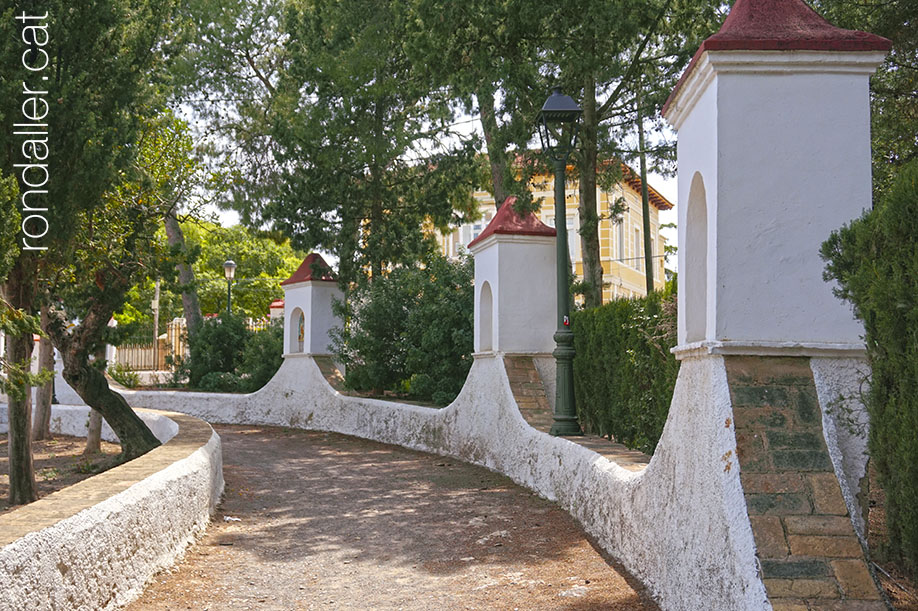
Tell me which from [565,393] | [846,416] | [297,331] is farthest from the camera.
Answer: [297,331]

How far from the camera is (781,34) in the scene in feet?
16.9

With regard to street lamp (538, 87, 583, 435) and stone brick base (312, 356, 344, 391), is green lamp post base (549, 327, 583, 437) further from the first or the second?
stone brick base (312, 356, 344, 391)

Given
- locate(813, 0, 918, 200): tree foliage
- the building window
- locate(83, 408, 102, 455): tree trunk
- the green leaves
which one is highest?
the building window

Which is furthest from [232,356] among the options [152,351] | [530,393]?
[530,393]

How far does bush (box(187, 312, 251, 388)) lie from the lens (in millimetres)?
24672

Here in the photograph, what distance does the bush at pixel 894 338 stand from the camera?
4.13 meters

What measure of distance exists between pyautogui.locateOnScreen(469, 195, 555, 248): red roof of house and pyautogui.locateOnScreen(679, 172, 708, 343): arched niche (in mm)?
6545

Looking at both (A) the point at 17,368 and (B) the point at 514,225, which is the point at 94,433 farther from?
(B) the point at 514,225

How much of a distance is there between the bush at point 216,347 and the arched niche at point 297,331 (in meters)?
4.43

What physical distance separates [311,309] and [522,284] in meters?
8.04

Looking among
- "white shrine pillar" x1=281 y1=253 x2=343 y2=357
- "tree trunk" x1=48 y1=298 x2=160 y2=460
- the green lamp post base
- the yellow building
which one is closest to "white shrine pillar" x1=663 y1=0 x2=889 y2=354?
the green lamp post base

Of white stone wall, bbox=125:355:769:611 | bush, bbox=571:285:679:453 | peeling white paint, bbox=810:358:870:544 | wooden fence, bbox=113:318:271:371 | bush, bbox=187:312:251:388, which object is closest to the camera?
white stone wall, bbox=125:355:769:611

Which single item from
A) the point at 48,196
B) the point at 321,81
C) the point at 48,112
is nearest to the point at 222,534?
the point at 48,196

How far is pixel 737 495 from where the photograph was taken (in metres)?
4.64
